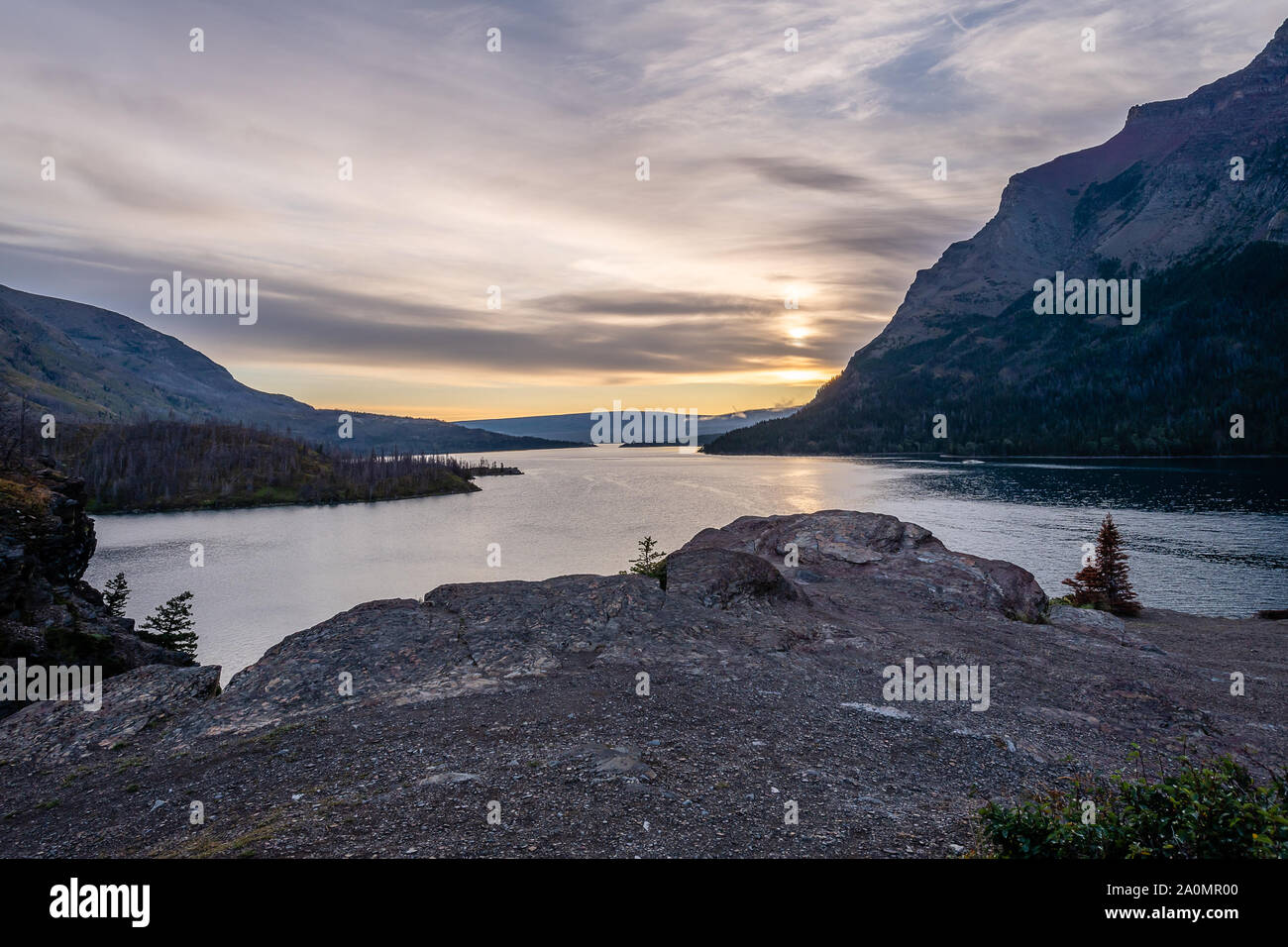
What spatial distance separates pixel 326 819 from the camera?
392 inches

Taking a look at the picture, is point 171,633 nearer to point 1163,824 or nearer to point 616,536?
point 1163,824

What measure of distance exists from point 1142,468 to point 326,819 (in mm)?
221749

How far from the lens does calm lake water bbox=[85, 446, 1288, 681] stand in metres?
65.8

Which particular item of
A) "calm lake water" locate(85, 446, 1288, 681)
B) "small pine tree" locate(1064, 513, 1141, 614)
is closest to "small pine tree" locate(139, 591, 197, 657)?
"calm lake water" locate(85, 446, 1288, 681)

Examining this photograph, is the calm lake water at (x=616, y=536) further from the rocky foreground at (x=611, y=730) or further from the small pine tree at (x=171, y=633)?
the rocky foreground at (x=611, y=730)

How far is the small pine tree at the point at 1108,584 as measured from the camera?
46.4 meters

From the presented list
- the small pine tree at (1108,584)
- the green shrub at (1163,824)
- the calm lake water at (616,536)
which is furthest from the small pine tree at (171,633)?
the small pine tree at (1108,584)

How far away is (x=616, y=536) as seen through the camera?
103938mm

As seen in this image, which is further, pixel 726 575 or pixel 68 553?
pixel 68 553

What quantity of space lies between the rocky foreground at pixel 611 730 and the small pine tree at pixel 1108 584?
21074 mm

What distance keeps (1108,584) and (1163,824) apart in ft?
161
